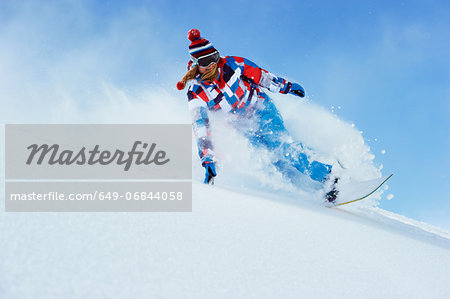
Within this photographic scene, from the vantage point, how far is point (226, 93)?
10.1 ft

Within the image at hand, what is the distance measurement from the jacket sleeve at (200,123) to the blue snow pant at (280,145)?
576 mm

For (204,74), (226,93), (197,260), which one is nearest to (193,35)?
(204,74)

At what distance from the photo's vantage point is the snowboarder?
9.74ft

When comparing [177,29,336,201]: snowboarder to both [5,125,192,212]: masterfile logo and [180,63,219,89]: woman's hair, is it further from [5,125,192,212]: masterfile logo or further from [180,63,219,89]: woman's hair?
[5,125,192,212]: masterfile logo

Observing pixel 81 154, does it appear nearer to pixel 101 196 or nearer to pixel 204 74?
pixel 101 196

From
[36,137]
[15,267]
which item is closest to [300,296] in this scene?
[15,267]

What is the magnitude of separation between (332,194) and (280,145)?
687 mm

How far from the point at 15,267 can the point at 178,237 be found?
433 millimetres

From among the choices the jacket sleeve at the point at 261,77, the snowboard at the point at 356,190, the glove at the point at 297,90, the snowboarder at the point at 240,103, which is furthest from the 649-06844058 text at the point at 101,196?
the glove at the point at 297,90

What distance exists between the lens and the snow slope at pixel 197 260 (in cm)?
69

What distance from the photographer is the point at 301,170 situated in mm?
3074

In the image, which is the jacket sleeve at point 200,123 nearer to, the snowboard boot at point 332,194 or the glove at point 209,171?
the glove at point 209,171

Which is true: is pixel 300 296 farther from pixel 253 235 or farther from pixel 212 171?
pixel 212 171

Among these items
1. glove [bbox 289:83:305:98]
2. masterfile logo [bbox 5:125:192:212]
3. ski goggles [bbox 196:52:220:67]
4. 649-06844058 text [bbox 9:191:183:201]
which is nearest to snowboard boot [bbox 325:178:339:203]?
glove [bbox 289:83:305:98]
